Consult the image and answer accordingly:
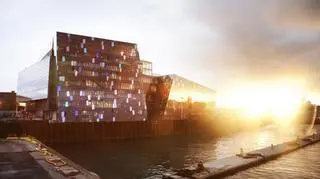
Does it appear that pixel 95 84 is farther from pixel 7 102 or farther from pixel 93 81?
pixel 7 102

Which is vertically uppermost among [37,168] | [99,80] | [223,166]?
[99,80]

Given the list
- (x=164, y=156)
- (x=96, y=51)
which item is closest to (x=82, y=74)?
(x=96, y=51)

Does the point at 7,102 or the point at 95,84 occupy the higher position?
the point at 95,84

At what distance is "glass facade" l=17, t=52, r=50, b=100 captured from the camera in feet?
361

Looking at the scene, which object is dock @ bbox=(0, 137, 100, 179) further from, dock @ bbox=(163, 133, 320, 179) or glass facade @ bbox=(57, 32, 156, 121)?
glass facade @ bbox=(57, 32, 156, 121)

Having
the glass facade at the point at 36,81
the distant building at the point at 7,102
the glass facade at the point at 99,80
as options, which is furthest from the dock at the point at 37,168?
the distant building at the point at 7,102

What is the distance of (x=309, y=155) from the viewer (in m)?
42.7

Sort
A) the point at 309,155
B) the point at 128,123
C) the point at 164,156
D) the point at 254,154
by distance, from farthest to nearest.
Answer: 1. the point at 128,123
2. the point at 164,156
3. the point at 309,155
4. the point at 254,154

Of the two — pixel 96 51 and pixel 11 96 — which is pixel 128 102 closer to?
pixel 96 51

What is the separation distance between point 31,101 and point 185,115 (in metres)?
67.3

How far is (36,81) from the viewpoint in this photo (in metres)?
121

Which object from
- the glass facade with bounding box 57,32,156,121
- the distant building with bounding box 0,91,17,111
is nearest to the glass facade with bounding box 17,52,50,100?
the distant building with bounding box 0,91,17,111

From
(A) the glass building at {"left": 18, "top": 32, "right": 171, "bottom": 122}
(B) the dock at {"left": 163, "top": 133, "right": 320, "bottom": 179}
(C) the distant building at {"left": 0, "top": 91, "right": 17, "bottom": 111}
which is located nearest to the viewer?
(B) the dock at {"left": 163, "top": 133, "right": 320, "bottom": 179}

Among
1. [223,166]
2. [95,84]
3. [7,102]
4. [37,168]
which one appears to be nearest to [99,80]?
[95,84]
